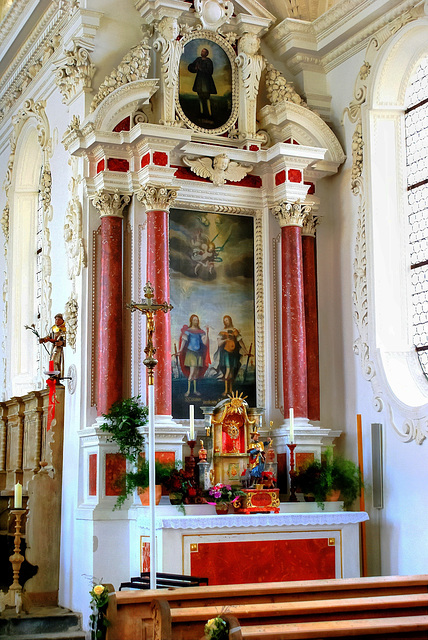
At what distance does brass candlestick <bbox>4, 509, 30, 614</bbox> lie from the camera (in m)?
10.3


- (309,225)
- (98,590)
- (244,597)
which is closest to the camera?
(98,590)

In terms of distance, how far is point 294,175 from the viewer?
11.8 m

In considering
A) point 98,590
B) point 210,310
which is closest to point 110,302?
point 210,310

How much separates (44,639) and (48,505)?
1.83 metres

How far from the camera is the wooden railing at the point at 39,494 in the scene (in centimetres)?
1120

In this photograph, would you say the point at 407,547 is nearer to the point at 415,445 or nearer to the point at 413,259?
the point at 415,445

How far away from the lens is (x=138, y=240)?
36.9 feet

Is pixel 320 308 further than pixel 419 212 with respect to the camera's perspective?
Yes

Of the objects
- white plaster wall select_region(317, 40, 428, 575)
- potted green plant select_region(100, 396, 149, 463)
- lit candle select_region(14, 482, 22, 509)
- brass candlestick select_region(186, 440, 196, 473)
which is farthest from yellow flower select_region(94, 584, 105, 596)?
white plaster wall select_region(317, 40, 428, 575)

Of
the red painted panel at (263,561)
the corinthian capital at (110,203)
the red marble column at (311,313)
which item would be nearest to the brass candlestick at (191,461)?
the red painted panel at (263,561)

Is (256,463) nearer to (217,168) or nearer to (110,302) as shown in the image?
(110,302)

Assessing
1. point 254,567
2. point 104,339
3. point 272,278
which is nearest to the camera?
point 254,567

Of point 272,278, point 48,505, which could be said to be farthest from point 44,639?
point 272,278

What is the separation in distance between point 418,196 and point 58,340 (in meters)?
4.82
